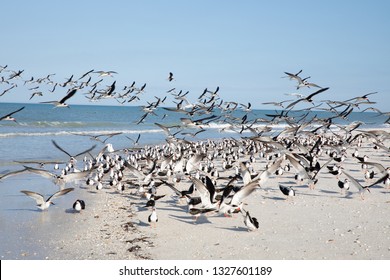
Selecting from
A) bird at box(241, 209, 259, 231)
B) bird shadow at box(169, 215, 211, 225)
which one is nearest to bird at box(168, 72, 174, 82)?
bird shadow at box(169, 215, 211, 225)

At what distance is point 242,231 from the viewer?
888cm

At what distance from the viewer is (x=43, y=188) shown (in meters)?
13.9

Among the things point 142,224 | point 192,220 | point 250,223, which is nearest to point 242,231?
point 250,223

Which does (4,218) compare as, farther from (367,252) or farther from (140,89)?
(140,89)

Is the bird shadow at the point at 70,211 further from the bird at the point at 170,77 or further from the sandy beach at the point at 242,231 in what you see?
the bird at the point at 170,77

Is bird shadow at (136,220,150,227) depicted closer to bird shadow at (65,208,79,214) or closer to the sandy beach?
the sandy beach

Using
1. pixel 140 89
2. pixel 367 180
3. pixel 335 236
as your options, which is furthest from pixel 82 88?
pixel 335 236

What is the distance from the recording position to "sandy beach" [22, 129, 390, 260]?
767 cm

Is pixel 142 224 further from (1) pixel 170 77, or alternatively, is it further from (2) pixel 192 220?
(1) pixel 170 77

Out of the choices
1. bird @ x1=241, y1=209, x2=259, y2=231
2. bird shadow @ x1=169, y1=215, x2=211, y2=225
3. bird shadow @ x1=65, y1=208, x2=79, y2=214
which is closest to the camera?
bird @ x1=241, y1=209, x2=259, y2=231

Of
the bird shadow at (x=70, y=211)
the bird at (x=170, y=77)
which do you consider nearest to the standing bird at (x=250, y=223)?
the bird shadow at (x=70, y=211)
